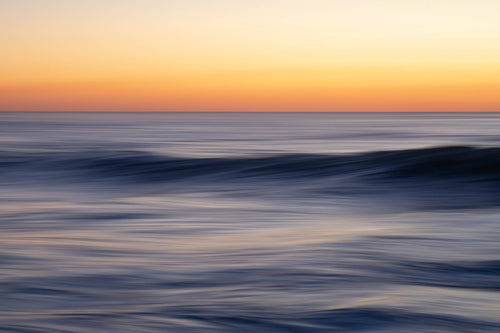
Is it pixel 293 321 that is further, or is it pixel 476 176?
pixel 476 176

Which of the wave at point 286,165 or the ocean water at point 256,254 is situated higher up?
the wave at point 286,165

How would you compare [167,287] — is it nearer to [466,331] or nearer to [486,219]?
[466,331]

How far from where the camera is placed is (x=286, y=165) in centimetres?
1582

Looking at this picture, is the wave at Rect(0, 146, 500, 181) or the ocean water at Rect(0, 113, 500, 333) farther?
the wave at Rect(0, 146, 500, 181)

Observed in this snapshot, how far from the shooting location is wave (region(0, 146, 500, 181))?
13664 mm

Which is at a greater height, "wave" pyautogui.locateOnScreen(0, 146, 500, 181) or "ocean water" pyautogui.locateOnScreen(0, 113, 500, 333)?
"wave" pyautogui.locateOnScreen(0, 146, 500, 181)

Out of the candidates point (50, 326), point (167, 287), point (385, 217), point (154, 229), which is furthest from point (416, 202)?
point (50, 326)

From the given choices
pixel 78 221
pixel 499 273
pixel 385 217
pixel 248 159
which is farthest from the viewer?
pixel 248 159

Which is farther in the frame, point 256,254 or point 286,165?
point 286,165

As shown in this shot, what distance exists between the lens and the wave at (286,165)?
1366cm

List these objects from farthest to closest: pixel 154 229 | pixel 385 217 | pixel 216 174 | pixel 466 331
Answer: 1. pixel 216 174
2. pixel 385 217
3. pixel 154 229
4. pixel 466 331

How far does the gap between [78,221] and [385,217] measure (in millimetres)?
3690

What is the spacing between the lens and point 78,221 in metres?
8.05

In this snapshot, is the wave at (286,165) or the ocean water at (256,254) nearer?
the ocean water at (256,254)
